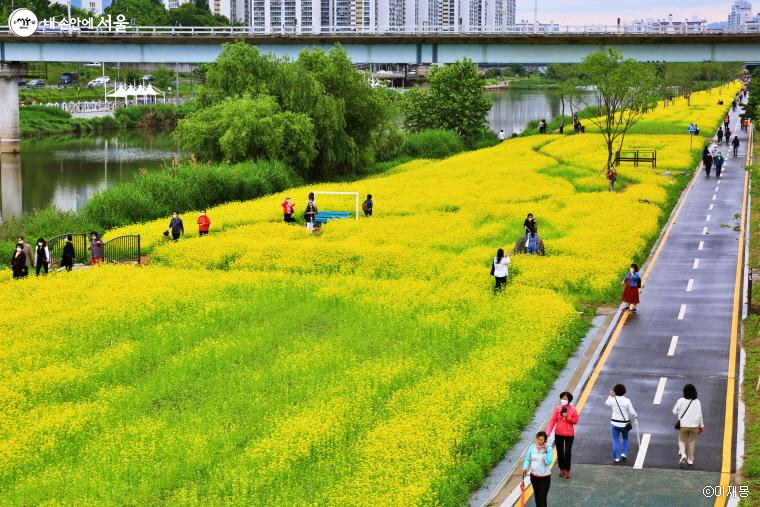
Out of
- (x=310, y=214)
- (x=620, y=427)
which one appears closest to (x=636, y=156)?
(x=310, y=214)

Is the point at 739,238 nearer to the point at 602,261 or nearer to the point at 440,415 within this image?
the point at 602,261

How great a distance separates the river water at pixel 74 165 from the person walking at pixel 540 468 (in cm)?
4554

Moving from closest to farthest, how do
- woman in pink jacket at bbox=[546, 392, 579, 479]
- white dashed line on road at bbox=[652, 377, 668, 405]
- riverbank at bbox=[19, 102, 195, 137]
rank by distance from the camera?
woman in pink jacket at bbox=[546, 392, 579, 479] < white dashed line on road at bbox=[652, 377, 668, 405] < riverbank at bbox=[19, 102, 195, 137]

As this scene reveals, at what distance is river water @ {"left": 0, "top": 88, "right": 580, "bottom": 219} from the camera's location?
237ft

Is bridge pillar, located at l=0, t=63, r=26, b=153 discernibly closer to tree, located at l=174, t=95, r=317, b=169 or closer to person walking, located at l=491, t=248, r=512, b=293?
tree, located at l=174, t=95, r=317, b=169

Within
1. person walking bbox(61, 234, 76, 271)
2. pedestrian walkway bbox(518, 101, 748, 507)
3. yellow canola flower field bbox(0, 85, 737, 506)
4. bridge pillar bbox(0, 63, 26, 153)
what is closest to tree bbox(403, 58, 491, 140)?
bridge pillar bbox(0, 63, 26, 153)

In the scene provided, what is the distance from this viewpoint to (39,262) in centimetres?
3716

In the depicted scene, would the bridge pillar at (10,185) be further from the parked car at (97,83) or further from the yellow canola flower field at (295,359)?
the parked car at (97,83)

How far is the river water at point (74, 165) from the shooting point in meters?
72.2

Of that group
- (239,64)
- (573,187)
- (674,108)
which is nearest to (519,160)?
(573,187)

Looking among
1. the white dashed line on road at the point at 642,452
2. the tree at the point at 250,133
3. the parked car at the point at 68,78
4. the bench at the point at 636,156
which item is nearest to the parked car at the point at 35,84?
the parked car at the point at 68,78

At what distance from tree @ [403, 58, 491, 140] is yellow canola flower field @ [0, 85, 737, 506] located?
49.1 m

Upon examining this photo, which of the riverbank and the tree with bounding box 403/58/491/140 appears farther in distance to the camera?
the riverbank

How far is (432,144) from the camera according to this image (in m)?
90.8
